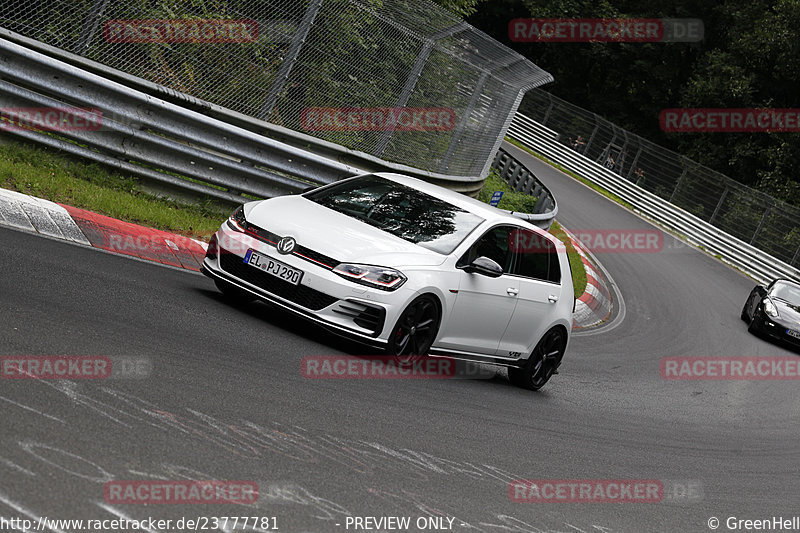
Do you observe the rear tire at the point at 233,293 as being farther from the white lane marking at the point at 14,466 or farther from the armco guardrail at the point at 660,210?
the armco guardrail at the point at 660,210

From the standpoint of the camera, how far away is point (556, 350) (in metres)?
10.7

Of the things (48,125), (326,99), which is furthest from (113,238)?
(326,99)

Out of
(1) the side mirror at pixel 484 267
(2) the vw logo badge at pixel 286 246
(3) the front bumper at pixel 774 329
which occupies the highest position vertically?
(1) the side mirror at pixel 484 267

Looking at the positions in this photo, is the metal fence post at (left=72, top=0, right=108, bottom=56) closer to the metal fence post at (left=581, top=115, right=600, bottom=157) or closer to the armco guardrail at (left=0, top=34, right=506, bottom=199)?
the armco guardrail at (left=0, top=34, right=506, bottom=199)

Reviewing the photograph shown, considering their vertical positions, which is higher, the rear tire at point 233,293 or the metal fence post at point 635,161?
the metal fence post at point 635,161

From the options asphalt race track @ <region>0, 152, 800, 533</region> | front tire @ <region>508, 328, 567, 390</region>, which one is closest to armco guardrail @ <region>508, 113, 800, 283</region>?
asphalt race track @ <region>0, 152, 800, 533</region>

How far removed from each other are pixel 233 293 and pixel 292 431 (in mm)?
3106

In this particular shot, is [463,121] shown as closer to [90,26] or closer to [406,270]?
[90,26]

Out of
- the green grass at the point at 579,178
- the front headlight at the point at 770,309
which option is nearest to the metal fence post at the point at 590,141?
the green grass at the point at 579,178

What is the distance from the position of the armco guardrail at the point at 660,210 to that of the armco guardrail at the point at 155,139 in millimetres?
24071

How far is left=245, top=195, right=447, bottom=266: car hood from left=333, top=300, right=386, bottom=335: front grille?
0.36 metres

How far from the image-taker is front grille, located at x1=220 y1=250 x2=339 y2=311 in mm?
8031

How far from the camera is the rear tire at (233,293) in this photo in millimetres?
8469

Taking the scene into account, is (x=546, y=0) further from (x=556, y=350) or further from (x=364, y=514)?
(x=364, y=514)
